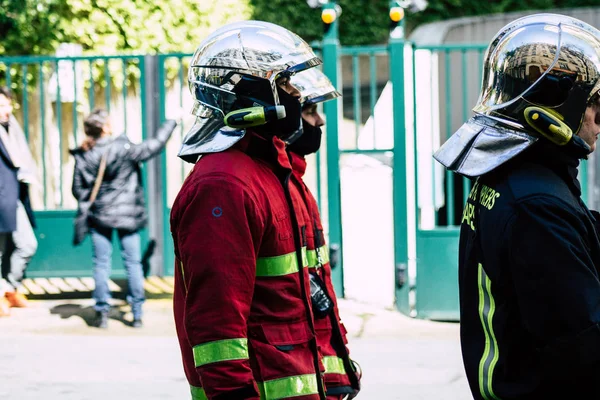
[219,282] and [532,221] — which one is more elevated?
[532,221]

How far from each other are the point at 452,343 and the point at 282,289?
439 centimetres

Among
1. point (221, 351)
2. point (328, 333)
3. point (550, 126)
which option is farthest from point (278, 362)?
point (550, 126)

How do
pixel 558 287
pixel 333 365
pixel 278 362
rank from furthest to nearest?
pixel 333 365
pixel 278 362
pixel 558 287

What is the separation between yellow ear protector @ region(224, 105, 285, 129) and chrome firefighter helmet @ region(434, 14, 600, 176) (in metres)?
0.58

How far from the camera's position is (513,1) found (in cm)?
1634

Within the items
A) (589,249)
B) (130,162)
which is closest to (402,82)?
(130,162)

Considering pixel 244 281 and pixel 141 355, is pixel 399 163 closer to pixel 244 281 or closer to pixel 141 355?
pixel 141 355

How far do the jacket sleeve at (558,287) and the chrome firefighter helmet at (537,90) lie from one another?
0.65 feet

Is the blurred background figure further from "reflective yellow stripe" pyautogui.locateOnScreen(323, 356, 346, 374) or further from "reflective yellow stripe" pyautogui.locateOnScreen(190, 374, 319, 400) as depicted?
"reflective yellow stripe" pyautogui.locateOnScreen(190, 374, 319, 400)

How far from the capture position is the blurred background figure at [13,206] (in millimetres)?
7273

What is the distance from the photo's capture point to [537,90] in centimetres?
222

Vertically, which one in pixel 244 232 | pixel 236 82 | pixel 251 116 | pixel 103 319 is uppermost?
pixel 236 82

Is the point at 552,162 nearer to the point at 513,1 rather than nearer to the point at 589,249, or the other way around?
the point at 589,249

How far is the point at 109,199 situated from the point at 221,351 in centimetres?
486
